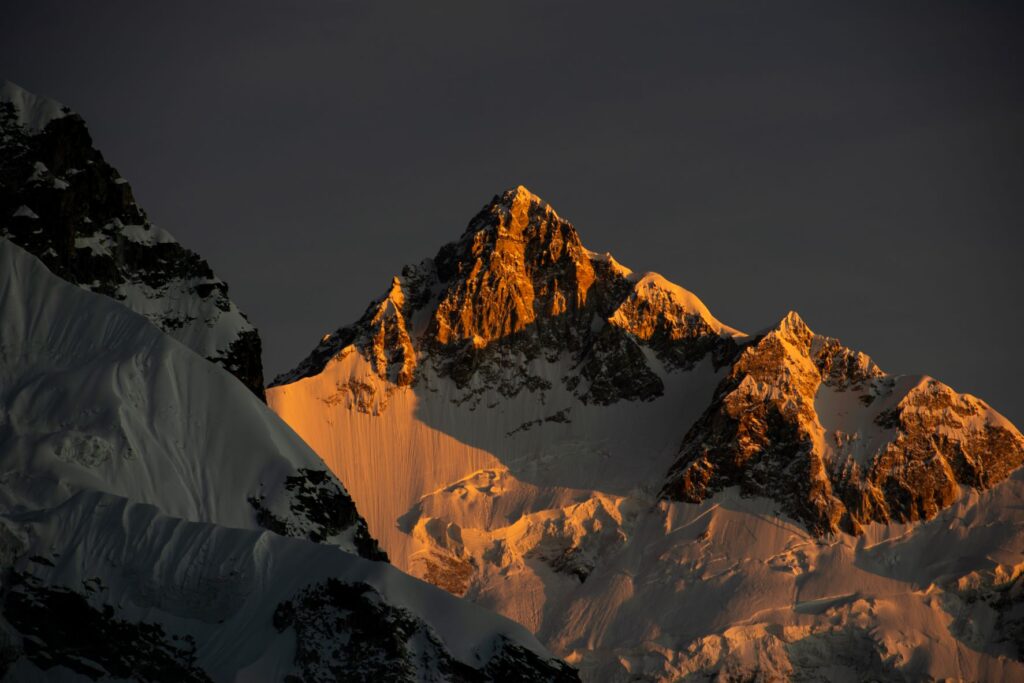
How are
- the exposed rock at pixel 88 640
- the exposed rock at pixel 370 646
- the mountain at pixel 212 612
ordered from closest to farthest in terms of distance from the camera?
1. the exposed rock at pixel 88 640
2. the mountain at pixel 212 612
3. the exposed rock at pixel 370 646

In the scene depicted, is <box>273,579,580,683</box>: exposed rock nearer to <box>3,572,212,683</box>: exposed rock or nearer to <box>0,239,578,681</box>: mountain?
<box>0,239,578,681</box>: mountain

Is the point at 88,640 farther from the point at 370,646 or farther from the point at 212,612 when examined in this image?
the point at 370,646

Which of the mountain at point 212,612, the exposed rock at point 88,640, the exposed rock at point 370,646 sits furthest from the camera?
the exposed rock at point 370,646

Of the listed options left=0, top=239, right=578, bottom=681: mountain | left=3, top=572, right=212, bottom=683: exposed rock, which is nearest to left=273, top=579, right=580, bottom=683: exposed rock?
left=0, top=239, right=578, bottom=681: mountain

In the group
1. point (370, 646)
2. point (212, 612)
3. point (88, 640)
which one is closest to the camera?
point (88, 640)

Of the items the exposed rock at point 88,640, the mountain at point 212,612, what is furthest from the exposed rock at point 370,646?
the exposed rock at point 88,640

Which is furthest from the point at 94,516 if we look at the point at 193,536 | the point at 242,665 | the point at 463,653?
the point at 463,653

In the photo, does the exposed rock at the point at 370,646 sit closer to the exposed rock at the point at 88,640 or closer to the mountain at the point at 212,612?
the mountain at the point at 212,612

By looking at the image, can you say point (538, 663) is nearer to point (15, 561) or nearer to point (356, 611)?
point (356, 611)

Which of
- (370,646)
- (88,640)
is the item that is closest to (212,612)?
(88,640)

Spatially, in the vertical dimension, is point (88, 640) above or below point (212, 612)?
below

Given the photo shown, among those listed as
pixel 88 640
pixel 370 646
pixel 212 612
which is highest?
pixel 370 646

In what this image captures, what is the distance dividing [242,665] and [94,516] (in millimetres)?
20297

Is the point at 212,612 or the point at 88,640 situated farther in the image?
the point at 212,612
